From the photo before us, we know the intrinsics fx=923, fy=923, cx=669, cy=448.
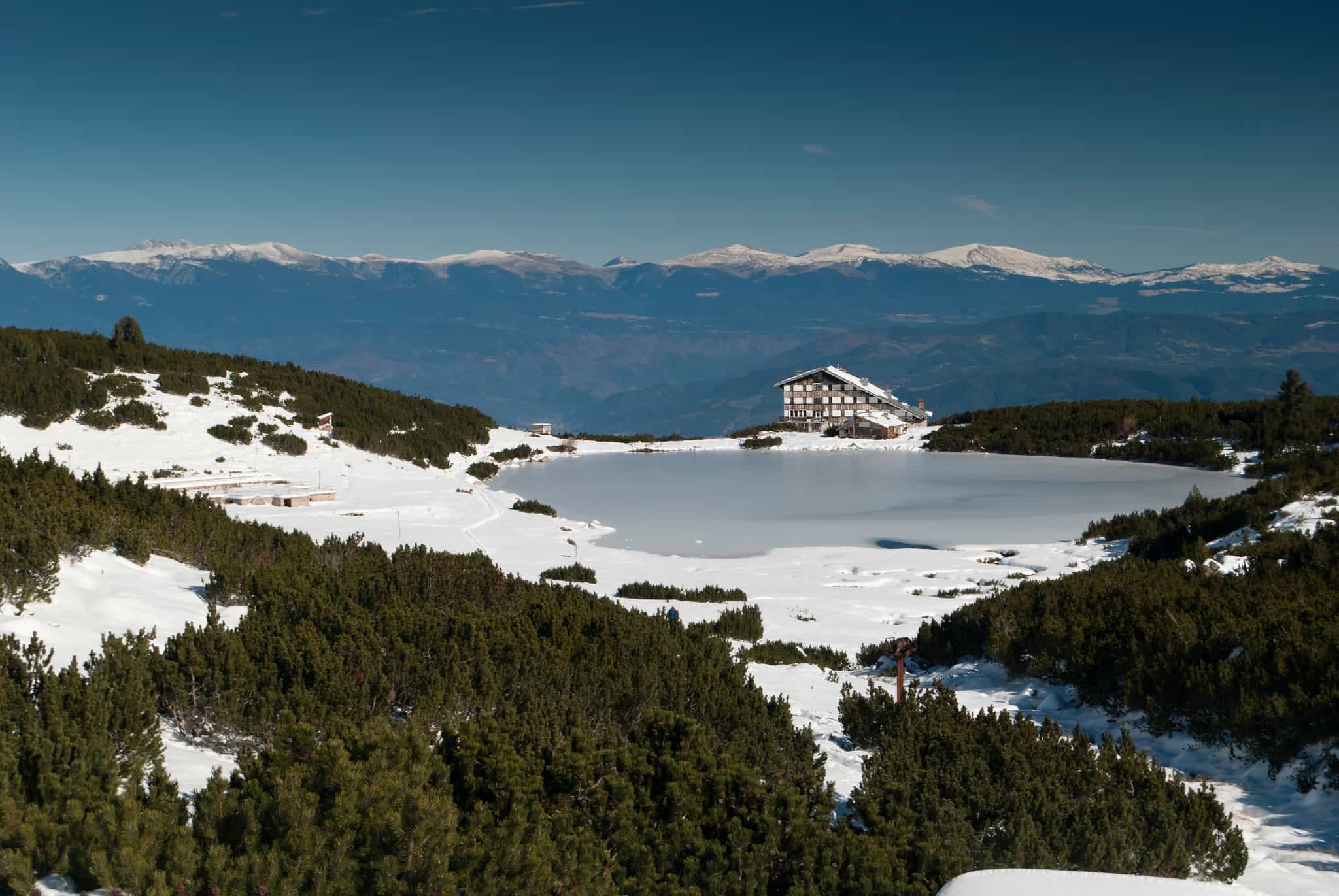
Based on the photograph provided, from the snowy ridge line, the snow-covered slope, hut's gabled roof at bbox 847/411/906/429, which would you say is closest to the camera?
the snow-covered slope

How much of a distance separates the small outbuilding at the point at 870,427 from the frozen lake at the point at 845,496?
900 centimetres

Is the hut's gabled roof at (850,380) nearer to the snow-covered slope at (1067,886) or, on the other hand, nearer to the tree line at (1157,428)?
the tree line at (1157,428)

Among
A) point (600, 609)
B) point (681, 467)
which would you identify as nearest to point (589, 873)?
point (600, 609)

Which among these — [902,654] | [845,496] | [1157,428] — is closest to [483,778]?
[902,654]

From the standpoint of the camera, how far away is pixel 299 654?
6.64 metres

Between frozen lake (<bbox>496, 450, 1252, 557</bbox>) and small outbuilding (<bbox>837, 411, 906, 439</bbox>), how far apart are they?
9.00 meters

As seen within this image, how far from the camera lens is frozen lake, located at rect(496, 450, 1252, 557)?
21.5 meters

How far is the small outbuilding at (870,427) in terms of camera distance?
49.9 metres

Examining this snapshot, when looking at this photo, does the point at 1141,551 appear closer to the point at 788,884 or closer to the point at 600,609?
the point at 600,609

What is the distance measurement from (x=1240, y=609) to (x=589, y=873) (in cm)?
782

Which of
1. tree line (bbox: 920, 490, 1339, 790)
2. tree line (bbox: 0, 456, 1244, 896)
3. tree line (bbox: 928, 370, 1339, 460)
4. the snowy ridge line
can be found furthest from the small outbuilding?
tree line (bbox: 0, 456, 1244, 896)

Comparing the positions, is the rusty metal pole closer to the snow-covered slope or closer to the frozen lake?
the snow-covered slope

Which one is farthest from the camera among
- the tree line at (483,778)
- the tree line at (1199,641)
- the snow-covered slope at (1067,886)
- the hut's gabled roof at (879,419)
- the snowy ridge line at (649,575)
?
the hut's gabled roof at (879,419)

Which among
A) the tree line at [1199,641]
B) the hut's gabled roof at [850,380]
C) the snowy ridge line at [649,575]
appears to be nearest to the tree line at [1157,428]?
the hut's gabled roof at [850,380]
